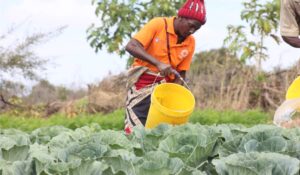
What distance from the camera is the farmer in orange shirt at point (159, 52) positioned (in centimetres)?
480

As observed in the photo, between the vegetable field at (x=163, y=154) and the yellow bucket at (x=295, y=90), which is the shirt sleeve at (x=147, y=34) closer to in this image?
Result: the yellow bucket at (x=295, y=90)

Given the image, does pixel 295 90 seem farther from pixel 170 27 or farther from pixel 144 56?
pixel 144 56

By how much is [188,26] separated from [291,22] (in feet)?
3.15

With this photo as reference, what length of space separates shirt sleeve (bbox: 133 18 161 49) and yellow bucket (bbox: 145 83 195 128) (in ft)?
1.11

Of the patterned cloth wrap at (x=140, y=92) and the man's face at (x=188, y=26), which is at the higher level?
the man's face at (x=188, y=26)

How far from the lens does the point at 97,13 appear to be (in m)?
11.0

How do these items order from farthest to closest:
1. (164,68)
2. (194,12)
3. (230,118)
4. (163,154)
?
(230,118), (194,12), (164,68), (163,154)

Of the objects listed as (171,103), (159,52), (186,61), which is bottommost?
(171,103)

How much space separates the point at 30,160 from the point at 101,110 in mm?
10406

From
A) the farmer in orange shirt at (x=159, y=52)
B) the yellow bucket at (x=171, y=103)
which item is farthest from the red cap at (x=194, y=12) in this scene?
the yellow bucket at (x=171, y=103)

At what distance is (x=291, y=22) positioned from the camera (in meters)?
5.38

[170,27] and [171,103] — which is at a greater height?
[170,27]

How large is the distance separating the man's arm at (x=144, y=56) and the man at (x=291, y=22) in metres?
1.22

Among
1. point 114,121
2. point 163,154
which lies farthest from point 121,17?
point 163,154
